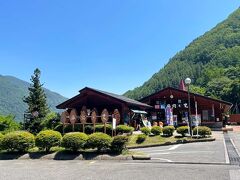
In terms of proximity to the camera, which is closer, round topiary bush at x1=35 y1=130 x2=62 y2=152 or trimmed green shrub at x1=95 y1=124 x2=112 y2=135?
round topiary bush at x1=35 y1=130 x2=62 y2=152

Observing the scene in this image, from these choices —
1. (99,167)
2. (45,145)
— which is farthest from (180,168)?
(45,145)

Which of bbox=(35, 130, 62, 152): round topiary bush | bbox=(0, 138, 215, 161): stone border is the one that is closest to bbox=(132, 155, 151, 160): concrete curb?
bbox=(0, 138, 215, 161): stone border

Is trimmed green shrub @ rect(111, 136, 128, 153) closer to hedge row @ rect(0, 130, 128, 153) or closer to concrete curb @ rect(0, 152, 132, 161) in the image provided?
hedge row @ rect(0, 130, 128, 153)

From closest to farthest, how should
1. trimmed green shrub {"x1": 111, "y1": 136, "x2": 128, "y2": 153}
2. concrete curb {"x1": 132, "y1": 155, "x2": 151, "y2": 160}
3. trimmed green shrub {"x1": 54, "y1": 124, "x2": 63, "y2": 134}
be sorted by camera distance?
concrete curb {"x1": 132, "y1": 155, "x2": 151, "y2": 160}, trimmed green shrub {"x1": 111, "y1": 136, "x2": 128, "y2": 153}, trimmed green shrub {"x1": 54, "y1": 124, "x2": 63, "y2": 134}

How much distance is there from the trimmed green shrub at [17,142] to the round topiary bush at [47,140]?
1.66 feet

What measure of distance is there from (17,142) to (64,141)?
2.25 metres

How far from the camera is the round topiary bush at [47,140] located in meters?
14.6

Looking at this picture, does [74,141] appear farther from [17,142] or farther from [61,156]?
[17,142]

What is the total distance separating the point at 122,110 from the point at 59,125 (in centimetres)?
585

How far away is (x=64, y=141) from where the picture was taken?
1417cm

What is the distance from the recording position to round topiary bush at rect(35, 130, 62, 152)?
1455 centimetres

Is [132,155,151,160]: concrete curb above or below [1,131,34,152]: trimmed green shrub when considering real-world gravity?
below

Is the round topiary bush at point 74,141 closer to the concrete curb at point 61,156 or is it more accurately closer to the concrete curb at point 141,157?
the concrete curb at point 61,156

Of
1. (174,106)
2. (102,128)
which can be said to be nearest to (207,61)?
(174,106)
